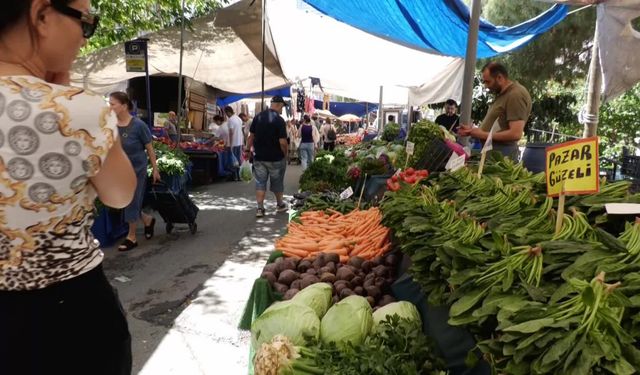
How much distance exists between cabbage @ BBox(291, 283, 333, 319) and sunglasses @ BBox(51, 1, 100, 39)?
161 cm

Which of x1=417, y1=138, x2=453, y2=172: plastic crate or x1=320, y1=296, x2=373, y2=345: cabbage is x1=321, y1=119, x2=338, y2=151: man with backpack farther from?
x1=320, y1=296, x2=373, y2=345: cabbage

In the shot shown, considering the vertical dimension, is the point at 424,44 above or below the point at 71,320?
above

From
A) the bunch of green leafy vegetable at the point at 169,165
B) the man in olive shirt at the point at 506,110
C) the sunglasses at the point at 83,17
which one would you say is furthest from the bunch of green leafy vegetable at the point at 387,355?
the bunch of green leafy vegetable at the point at 169,165

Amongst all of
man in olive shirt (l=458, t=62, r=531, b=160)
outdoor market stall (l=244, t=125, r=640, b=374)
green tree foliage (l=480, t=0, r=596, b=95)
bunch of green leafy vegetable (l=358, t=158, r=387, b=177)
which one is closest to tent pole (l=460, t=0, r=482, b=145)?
man in olive shirt (l=458, t=62, r=531, b=160)

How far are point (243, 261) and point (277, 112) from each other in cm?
312

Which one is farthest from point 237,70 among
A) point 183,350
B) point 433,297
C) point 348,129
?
point 348,129

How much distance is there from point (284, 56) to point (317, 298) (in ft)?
30.1

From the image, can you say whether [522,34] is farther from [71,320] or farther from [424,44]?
[71,320]

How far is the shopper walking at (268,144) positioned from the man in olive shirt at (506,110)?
3774 mm

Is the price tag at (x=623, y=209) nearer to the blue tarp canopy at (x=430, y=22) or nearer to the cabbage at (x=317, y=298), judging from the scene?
the cabbage at (x=317, y=298)

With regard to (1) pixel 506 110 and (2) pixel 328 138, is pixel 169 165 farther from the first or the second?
(2) pixel 328 138

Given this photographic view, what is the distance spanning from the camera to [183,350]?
11.6 feet

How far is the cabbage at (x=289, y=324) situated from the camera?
7.10 feet

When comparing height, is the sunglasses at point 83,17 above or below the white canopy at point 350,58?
below
